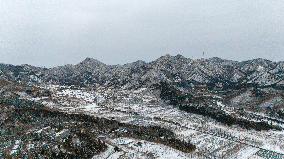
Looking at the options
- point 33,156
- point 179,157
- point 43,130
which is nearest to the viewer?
point 33,156

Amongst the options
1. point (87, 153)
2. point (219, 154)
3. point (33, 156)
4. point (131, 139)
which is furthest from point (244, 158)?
point (33, 156)

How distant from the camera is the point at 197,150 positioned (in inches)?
7259

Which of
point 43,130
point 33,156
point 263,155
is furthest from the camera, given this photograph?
point 43,130

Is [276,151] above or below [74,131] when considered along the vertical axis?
below

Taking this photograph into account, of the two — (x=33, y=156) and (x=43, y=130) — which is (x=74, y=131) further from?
(x=33, y=156)

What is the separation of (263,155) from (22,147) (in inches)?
4175

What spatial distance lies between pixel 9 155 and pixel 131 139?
58263mm

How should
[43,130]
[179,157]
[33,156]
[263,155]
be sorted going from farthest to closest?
[43,130] < [263,155] < [179,157] < [33,156]

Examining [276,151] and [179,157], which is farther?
[276,151]

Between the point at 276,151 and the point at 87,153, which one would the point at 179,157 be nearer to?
the point at 87,153

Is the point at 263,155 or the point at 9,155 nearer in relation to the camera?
the point at 9,155

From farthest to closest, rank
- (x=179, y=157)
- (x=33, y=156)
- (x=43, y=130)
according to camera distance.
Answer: (x=43, y=130), (x=179, y=157), (x=33, y=156)

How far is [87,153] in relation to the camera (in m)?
164

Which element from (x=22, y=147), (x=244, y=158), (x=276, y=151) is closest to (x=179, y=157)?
(x=244, y=158)
